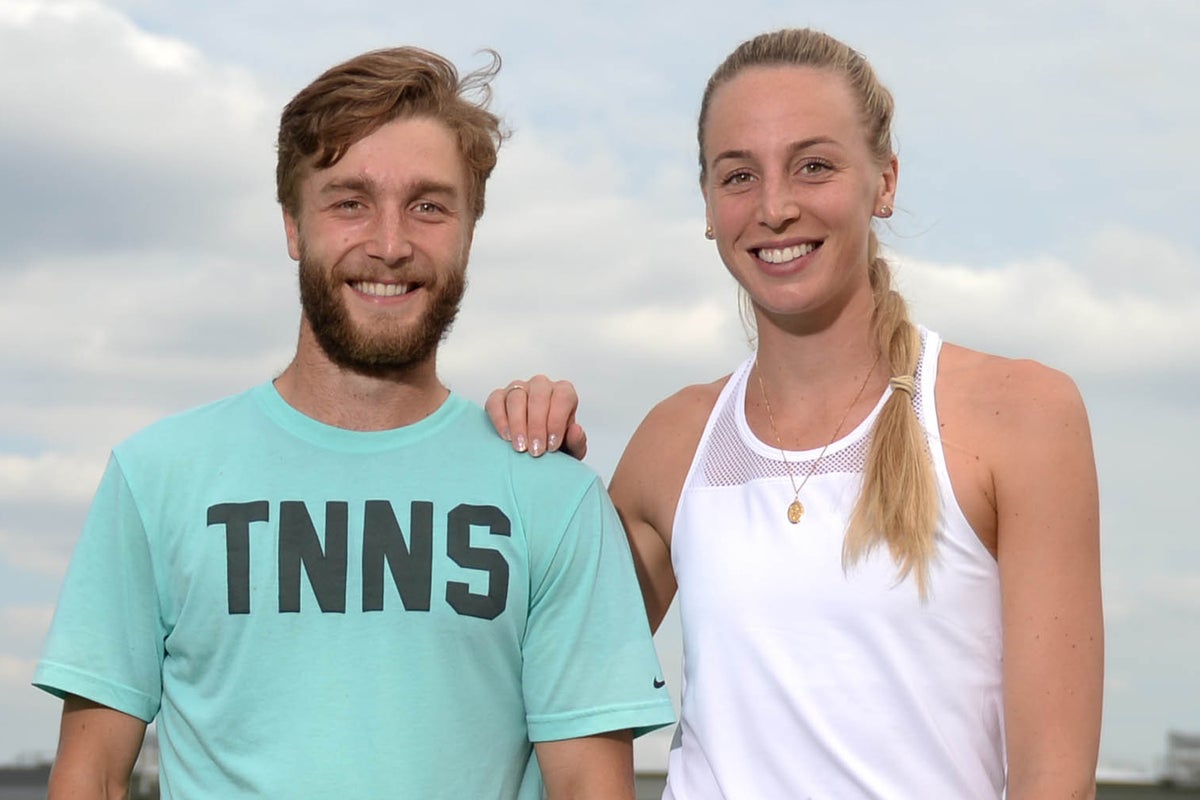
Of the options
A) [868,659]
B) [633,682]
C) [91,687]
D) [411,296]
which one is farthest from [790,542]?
[91,687]

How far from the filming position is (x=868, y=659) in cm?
420

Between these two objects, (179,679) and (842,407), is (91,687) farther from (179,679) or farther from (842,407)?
(842,407)

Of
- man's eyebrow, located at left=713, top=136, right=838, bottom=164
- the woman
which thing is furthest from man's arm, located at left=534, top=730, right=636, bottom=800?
man's eyebrow, located at left=713, top=136, right=838, bottom=164

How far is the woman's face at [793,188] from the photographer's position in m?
4.37

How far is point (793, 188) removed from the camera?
14.4 feet

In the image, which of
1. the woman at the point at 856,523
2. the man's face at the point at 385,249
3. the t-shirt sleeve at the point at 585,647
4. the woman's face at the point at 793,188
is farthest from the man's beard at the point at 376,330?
the woman's face at the point at 793,188

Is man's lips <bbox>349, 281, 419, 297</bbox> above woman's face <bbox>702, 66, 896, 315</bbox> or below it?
below

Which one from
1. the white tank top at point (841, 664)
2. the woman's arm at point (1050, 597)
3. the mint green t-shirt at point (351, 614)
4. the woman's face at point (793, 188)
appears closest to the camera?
the mint green t-shirt at point (351, 614)

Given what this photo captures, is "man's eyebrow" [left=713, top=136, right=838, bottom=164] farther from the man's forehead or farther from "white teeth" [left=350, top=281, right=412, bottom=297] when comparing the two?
"white teeth" [left=350, top=281, right=412, bottom=297]

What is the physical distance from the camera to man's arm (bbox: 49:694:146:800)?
3.91 meters

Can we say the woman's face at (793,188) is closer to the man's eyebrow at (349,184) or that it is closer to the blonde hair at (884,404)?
the blonde hair at (884,404)

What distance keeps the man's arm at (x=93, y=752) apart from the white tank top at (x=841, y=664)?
4.96ft

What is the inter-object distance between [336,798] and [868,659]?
1438mm

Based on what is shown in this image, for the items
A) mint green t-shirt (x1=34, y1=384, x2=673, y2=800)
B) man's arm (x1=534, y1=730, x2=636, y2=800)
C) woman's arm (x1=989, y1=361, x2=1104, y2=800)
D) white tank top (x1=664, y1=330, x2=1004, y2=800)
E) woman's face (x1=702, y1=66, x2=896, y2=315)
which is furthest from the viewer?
woman's face (x1=702, y1=66, x2=896, y2=315)
